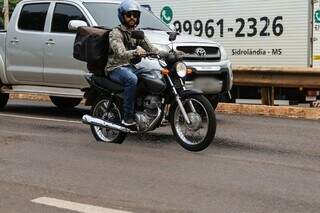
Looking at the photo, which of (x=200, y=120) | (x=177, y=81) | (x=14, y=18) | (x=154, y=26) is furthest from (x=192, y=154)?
(x=14, y=18)

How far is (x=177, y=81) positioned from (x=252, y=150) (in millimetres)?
1257

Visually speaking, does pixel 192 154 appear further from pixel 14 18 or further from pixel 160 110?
pixel 14 18

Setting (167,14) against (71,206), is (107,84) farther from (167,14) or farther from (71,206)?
(167,14)

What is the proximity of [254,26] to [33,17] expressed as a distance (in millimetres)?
5258

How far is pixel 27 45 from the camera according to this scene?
37.5ft

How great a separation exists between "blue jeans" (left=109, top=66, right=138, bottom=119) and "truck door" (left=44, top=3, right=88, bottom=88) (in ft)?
8.63

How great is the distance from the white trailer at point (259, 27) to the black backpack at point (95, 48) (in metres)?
6.18

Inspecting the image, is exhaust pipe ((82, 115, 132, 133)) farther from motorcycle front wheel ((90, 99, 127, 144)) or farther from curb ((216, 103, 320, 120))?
curb ((216, 103, 320, 120))

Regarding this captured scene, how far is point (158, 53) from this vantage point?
25.5 ft

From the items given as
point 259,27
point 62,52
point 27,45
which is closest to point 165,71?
point 62,52

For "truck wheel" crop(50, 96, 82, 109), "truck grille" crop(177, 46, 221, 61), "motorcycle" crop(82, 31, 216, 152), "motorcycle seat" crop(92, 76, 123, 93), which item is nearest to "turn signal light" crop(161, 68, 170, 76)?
"motorcycle" crop(82, 31, 216, 152)

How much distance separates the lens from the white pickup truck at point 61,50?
32.4ft

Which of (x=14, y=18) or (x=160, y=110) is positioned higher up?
(x=14, y=18)

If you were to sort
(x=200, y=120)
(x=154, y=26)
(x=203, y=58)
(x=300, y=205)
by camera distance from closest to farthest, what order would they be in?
(x=300, y=205)
(x=200, y=120)
(x=203, y=58)
(x=154, y=26)
